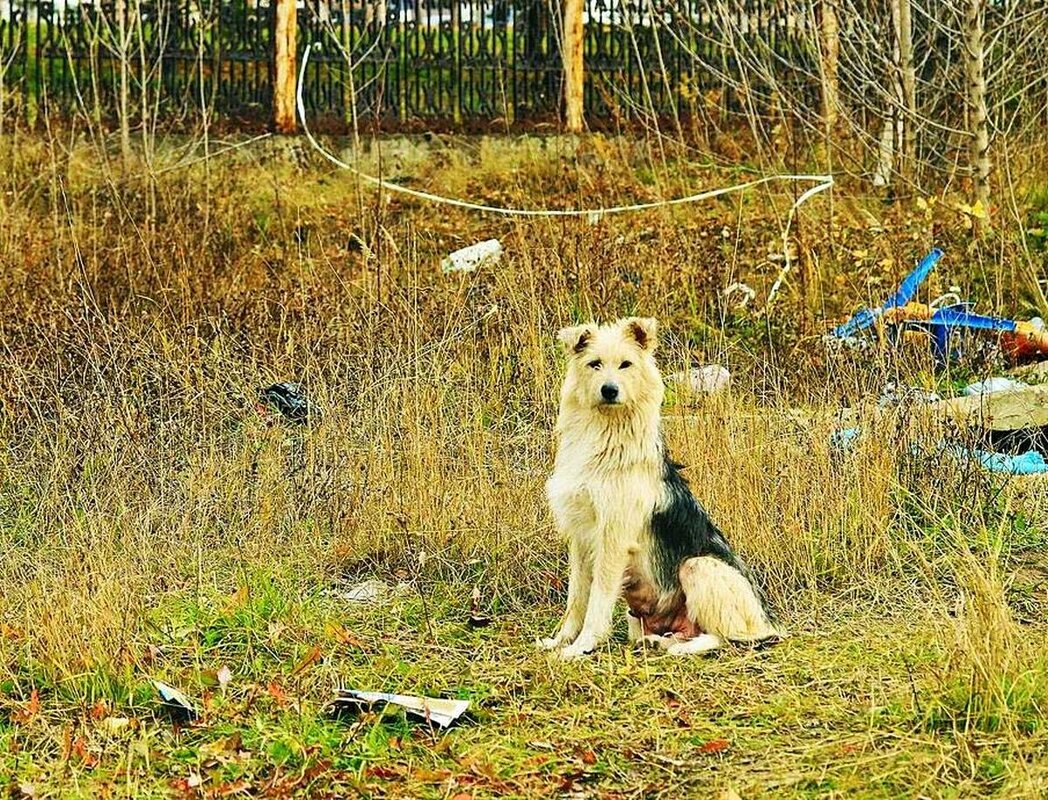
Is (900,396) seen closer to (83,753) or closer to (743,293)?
(743,293)

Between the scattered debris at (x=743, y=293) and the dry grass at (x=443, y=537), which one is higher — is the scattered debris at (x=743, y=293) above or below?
above

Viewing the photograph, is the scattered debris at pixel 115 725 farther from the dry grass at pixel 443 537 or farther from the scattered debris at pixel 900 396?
the scattered debris at pixel 900 396

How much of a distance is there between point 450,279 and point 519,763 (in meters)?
5.90

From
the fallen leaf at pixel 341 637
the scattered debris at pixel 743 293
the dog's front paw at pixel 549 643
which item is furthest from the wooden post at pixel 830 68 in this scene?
the fallen leaf at pixel 341 637

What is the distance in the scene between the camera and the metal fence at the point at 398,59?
14.7 m

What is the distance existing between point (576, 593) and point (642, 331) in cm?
105

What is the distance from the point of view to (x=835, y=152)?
1343 cm

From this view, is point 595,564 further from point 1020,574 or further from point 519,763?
point 1020,574

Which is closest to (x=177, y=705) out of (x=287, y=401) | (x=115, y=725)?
(x=115, y=725)

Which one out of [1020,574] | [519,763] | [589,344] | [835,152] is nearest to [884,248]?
[835,152]

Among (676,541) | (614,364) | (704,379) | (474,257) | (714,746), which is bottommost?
(714,746)

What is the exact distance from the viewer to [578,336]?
227 inches

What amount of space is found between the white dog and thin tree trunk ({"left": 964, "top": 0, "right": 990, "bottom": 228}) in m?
3.87

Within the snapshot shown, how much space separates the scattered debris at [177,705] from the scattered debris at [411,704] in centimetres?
46
